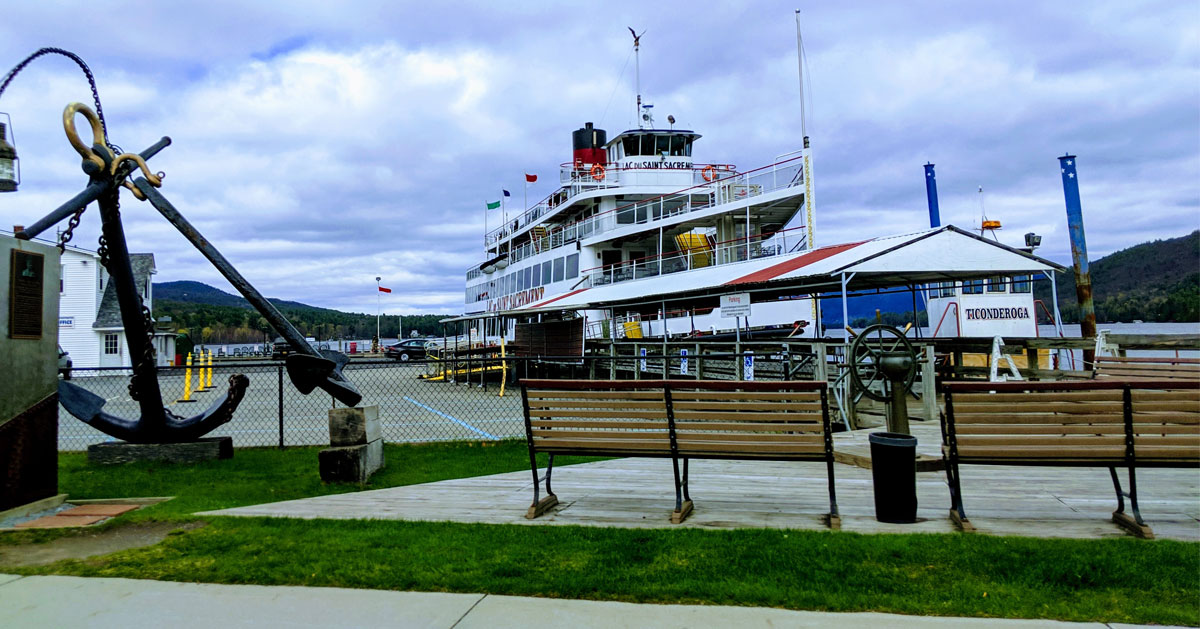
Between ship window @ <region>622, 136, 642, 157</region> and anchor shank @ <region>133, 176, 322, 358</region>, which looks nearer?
anchor shank @ <region>133, 176, 322, 358</region>

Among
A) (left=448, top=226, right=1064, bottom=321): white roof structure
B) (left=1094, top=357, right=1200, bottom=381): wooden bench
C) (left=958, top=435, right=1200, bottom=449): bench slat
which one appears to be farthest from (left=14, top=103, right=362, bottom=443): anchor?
(left=1094, top=357, right=1200, bottom=381): wooden bench

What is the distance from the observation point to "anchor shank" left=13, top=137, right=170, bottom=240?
6.75m

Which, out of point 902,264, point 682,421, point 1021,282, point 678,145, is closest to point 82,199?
point 682,421

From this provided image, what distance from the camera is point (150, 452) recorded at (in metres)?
8.32

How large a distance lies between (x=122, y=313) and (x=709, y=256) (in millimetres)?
18509

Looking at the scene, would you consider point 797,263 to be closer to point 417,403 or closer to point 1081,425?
point 417,403

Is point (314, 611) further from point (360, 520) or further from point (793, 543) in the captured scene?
point (793, 543)

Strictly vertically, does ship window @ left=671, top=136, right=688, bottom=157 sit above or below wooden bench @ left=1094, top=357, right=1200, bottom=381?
above

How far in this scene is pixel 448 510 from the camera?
5.52 meters

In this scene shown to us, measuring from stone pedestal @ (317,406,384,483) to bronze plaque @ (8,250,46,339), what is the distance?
2479mm

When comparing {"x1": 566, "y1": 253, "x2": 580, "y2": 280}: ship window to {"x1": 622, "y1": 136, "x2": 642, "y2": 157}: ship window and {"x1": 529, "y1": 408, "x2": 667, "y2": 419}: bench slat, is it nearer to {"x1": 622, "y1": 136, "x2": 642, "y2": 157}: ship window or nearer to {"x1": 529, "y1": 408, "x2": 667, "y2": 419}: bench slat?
{"x1": 622, "y1": 136, "x2": 642, "y2": 157}: ship window

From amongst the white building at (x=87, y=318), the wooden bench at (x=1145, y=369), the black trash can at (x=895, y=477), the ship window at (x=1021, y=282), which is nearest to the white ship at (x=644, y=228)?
the ship window at (x=1021, y=282)

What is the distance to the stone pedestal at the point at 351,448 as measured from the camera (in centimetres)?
690

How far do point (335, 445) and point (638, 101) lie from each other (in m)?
32.1
